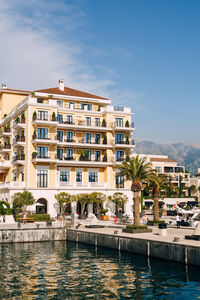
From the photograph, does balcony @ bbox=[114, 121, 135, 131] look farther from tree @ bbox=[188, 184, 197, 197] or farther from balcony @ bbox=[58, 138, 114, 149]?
tree @ bbox=[188, 184, 197, 197]

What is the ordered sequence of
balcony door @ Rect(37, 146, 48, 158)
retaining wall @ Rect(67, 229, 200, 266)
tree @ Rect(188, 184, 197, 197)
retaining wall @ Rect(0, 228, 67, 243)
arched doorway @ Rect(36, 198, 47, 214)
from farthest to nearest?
tree @ Rect(188, 184, 197, 197), arched doorway @ Rect(36, 198, 47, 214), balcony door @ Rect(37, 146, 48, 158), retaining wall @ Rect(0, 228, 67, 243), retaining wall @ Rect(67, 229, 200, 266)

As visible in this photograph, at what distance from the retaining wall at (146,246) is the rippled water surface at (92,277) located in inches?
20.6

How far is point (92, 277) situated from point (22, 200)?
121 ft

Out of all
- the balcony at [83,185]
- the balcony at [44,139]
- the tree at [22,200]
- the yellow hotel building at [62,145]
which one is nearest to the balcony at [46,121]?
the yellow hotel building at [62,145]

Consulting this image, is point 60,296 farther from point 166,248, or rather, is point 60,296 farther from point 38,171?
point 38,171

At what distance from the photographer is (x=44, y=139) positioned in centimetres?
6125

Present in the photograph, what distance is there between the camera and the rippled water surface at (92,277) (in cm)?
1862

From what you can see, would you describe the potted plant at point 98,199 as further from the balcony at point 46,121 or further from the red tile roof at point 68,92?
the red tile roof at point 68,92

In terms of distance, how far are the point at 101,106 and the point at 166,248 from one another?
156 ft

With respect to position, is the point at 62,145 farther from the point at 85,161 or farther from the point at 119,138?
the point at 119,138

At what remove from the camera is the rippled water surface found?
733 inches

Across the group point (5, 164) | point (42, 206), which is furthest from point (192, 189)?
point (5, 164)

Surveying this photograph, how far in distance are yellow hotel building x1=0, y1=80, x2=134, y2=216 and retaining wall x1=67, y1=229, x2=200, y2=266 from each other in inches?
983

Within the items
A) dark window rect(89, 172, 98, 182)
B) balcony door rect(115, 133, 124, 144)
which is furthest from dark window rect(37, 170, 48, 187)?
balcony door rect(115, 133, 124, 144)
